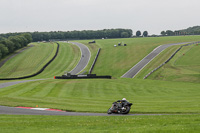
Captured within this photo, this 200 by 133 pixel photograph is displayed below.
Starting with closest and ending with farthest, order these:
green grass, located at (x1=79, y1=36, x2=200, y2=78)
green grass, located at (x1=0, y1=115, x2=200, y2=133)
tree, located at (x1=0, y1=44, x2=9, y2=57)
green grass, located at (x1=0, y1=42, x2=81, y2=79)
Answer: green grass, located at (x1=0, y1=115, x2=200, y2=133) < green grass, located at (x1=79, y1=36, x2=200, y2=78) < green grass, located at (x1=0, y1=42, x2=81, y2=79) < tree, located at (x1=0, y1=44, x2=9, y2=57)

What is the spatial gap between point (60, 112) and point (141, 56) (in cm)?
7682

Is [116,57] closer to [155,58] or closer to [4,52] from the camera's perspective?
[155,58]

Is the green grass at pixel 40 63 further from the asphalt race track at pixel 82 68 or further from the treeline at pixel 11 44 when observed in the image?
the treeline at pixel 11 44

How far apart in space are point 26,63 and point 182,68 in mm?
62918

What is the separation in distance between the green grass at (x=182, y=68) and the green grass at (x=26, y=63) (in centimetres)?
4490

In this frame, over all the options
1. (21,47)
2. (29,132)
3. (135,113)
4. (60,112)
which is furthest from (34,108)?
(21,47)

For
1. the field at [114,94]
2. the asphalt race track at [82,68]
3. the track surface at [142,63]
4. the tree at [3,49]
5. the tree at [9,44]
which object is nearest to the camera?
the field at [114,94]

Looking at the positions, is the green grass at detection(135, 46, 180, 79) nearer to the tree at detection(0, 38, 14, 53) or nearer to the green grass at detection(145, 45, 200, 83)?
the green grass at detection(145, 45, 200, 83)

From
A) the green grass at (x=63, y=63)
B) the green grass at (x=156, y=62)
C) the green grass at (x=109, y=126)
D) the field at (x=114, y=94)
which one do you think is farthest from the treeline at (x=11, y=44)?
the green grass at (x=109, y=126)

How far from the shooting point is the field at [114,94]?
17656mm

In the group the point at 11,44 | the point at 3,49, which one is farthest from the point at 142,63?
the point at 11,44

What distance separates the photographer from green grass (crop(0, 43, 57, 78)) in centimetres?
10039

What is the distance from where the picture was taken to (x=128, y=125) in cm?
1733

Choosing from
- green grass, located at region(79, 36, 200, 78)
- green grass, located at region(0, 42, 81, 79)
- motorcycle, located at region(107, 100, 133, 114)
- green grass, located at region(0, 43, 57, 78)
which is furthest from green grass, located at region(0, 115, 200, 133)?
green grass, located at region(0, 43, 57, 78)
